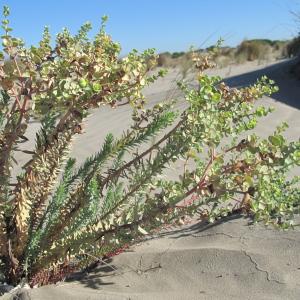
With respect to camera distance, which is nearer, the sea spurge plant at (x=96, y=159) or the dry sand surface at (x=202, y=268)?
the sea spurge plant at (x=96, y=159)

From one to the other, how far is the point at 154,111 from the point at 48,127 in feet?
1.73

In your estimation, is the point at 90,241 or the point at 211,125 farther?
the point at 90,241

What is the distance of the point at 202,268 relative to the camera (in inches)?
86.7

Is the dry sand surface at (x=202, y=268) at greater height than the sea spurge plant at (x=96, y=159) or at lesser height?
lesser

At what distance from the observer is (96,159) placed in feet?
6.65

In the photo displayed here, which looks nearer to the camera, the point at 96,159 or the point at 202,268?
the point at 96,159

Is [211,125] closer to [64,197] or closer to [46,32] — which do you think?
[64,197]

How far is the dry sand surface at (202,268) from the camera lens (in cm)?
196

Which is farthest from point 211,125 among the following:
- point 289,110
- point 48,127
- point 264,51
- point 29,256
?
point 264,51

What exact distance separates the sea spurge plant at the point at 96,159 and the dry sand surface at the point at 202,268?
140mm

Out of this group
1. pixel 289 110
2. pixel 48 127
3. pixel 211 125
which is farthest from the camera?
pixel 289 110

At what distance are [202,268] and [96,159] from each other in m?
0.62

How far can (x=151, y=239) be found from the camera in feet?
8.34

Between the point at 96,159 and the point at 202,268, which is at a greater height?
the point at 96,159
